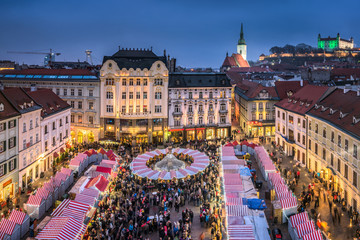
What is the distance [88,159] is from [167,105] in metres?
21.4

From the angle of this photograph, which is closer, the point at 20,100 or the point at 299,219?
the point at 299,219

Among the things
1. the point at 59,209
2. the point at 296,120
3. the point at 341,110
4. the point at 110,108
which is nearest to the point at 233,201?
the point at 59,209

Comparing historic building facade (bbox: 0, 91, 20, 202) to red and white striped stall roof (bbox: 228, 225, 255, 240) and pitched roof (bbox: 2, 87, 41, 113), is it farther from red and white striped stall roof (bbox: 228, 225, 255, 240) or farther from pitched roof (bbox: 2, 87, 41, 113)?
red and white striped stall roof (bbox: 228, 225, 255, 240)

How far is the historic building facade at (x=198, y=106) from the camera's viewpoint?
2378 inches

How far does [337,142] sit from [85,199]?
27515 mm

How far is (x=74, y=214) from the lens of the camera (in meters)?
24.3

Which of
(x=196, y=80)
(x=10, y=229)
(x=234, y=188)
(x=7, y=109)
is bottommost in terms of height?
(x=10, y=229)

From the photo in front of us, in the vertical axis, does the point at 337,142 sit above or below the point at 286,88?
below

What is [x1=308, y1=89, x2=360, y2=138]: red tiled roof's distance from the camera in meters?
31.6

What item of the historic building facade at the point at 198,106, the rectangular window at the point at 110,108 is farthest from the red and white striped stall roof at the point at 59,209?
the historic building facade at the point at 198,106

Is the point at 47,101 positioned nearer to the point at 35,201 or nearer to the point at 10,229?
the point at 35,201

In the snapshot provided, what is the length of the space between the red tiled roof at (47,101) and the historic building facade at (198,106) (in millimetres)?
20875

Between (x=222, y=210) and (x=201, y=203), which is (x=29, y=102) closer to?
(x=201, y=203)

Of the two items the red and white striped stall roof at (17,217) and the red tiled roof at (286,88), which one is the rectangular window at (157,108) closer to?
the red tiled roof at (286,88)
